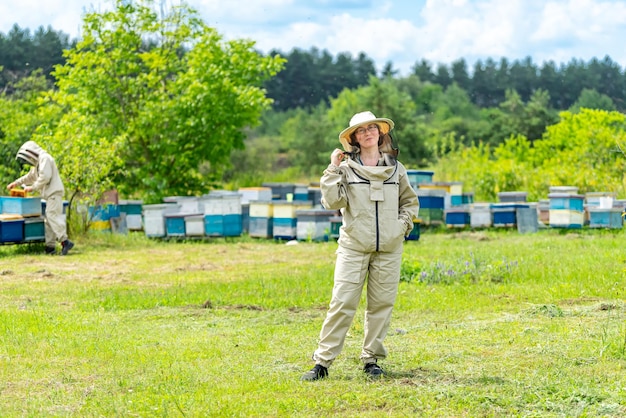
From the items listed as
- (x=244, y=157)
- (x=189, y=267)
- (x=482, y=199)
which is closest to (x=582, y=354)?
(x=189, y=267)

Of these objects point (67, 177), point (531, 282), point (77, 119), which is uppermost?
point (77, 119)

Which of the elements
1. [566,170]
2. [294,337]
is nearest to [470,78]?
[566,170]

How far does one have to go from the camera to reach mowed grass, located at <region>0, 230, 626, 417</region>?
15.3ft

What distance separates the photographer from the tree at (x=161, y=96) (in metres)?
15.8

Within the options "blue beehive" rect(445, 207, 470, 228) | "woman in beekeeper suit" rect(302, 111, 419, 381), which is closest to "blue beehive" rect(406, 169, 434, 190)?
"blue beehive" rect(445, 207, 470, 228)

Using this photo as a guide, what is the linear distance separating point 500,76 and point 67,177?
2257 inches

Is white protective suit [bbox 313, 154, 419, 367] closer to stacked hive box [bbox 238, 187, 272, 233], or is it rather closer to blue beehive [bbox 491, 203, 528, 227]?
blue beehive [bbox 491, 203, 528, 227]

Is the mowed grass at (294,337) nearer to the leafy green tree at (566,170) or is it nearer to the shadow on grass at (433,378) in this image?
the shadow on grass at (433,378)

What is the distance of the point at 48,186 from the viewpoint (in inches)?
476

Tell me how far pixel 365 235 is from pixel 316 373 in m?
0.91

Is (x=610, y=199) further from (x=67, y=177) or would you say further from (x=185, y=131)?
(x=67, y=177)

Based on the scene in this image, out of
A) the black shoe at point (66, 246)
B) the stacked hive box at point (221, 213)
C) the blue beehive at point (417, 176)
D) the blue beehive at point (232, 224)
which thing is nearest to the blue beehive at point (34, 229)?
the black shoe at point (66, 246)

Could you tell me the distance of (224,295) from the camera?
8.56m

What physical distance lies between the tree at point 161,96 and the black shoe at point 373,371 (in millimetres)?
10804
